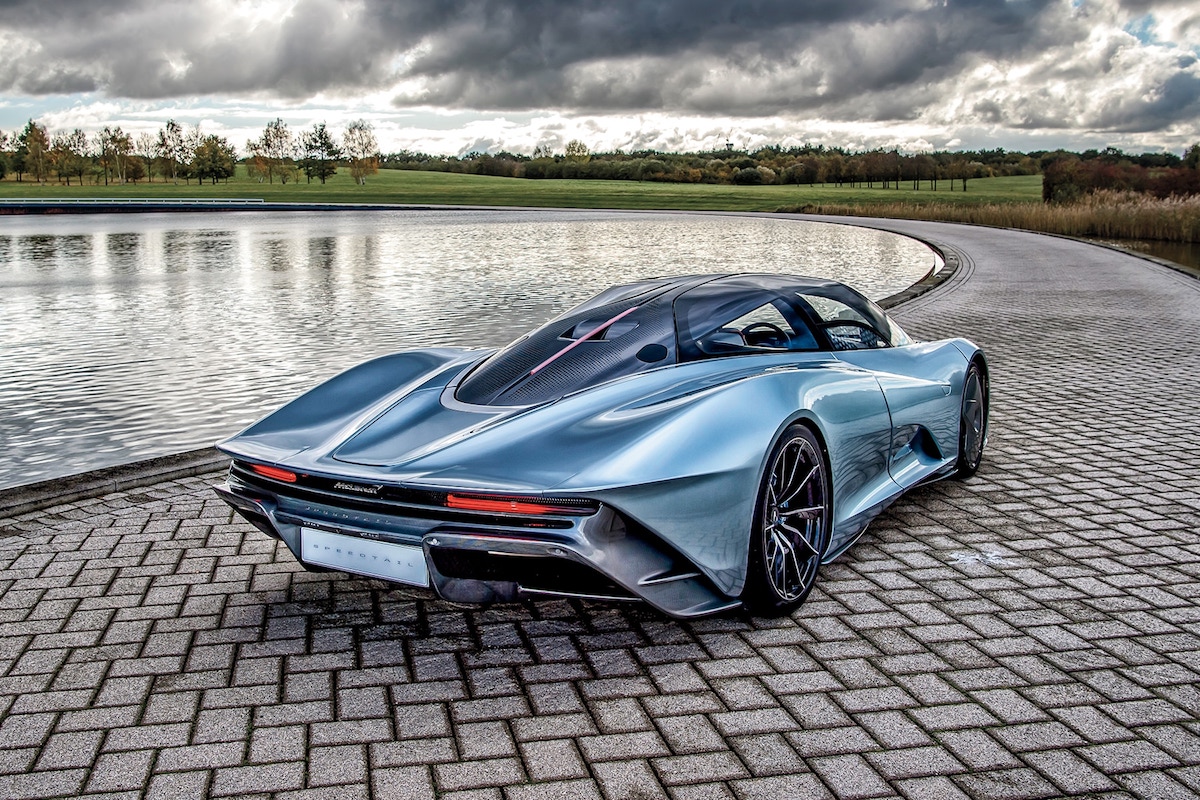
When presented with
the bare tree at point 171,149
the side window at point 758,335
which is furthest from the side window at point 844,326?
the bare tree at point 171,149

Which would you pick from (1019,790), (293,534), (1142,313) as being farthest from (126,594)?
(1142,313)

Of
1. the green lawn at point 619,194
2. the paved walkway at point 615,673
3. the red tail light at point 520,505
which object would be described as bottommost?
the paved walkway at point 615,673

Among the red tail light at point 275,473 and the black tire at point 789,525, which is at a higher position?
the red tail light at point 275,473

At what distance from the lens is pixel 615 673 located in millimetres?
3756

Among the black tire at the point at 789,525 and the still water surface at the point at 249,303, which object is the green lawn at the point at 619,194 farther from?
the black tire at the point at 789,525

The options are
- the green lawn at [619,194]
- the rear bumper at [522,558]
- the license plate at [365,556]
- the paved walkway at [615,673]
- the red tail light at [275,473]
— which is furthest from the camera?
the green lawn at [619,194]

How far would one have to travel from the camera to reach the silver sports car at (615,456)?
11.8 ft

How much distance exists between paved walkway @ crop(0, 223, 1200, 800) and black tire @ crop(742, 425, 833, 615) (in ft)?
0.43

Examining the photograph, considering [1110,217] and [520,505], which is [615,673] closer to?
[520,505]

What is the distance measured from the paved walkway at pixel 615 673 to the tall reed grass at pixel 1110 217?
2834cm

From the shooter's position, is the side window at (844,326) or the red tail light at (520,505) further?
the side window at (844,326)

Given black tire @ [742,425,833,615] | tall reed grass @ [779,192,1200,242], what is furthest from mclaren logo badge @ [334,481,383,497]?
tall reed grass @ [779,192,1200,242]

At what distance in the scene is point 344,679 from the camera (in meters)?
3.70

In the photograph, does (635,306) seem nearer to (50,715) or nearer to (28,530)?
(50,715)
